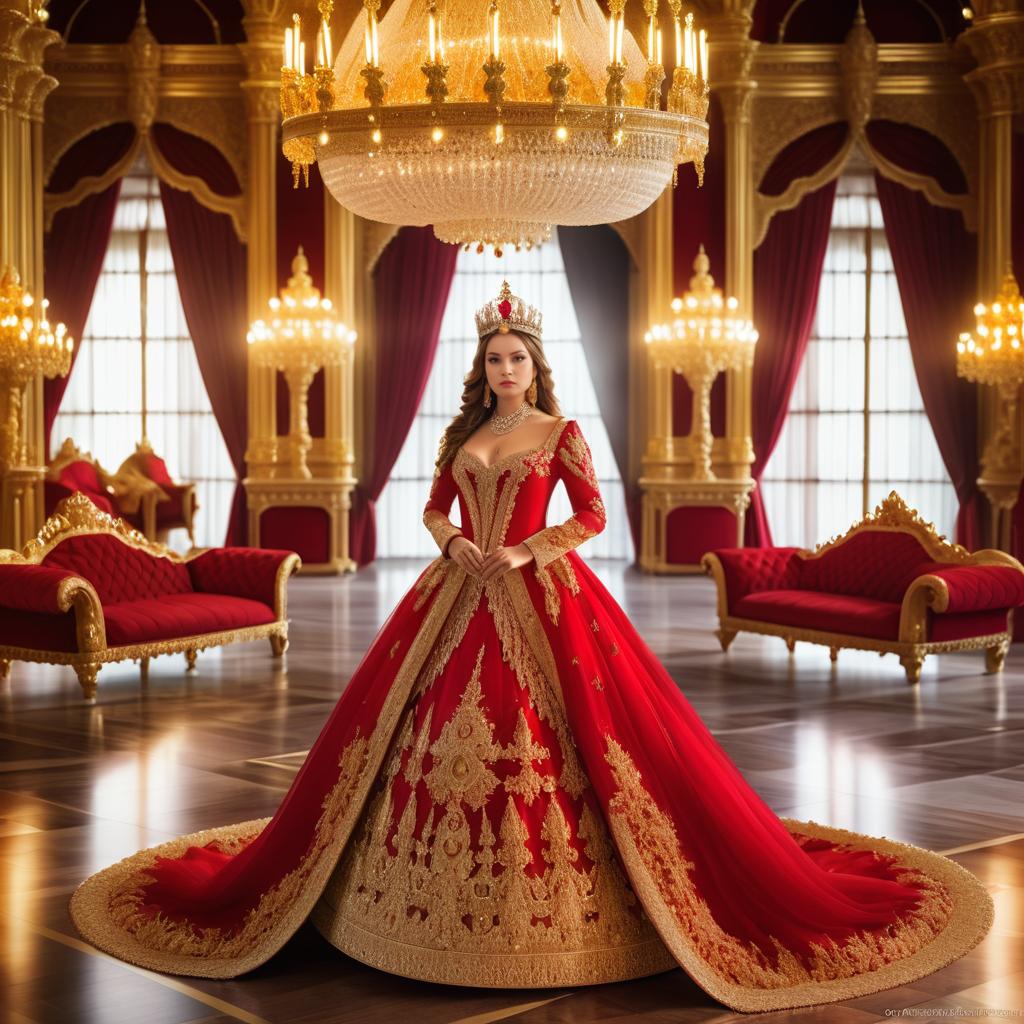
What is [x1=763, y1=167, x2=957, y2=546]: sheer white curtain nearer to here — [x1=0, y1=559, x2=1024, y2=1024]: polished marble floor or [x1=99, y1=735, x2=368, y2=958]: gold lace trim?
[x1=0, y1=559, x2=1024, y2=1024]: polished marble floor

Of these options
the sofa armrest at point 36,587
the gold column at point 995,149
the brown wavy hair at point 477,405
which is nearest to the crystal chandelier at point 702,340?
the gold column at point 995,149

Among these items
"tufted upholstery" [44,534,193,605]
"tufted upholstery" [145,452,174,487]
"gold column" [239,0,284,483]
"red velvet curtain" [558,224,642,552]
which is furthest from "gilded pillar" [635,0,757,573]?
"tufted upholstery" [44,534,193,605]

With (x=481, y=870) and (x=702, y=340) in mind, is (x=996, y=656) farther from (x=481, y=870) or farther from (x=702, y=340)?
(x=481, y=870)

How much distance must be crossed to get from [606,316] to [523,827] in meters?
10.6

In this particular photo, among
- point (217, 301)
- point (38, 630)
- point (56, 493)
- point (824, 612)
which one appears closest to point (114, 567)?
point (38, 630)

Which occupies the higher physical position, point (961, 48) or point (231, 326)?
point (961, 48)

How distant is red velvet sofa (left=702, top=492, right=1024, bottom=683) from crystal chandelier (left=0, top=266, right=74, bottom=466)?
16.4ft

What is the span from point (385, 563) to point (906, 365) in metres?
4.72

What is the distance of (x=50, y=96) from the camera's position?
42.8 feet

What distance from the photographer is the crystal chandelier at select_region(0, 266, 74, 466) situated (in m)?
10.8

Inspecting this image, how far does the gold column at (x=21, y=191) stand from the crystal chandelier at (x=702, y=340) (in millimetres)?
4752

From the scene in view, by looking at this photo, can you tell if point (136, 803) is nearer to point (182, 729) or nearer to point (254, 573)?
point (182, 729)

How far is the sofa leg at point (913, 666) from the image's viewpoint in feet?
24.8

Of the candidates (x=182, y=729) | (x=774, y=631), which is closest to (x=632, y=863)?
(x=182, y=729)
